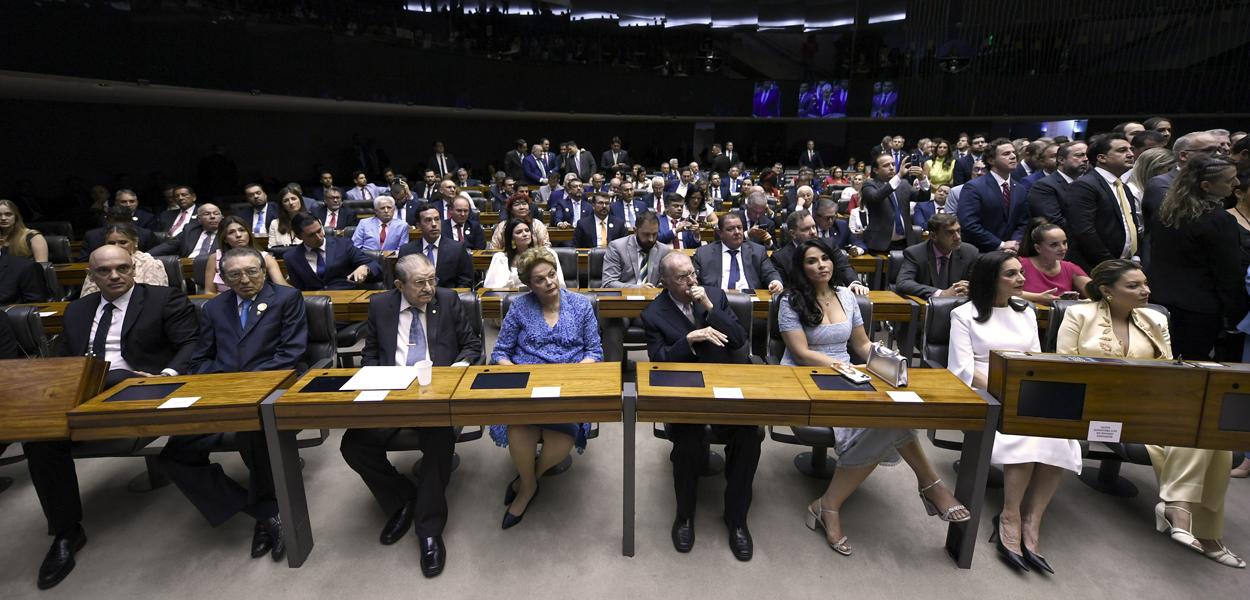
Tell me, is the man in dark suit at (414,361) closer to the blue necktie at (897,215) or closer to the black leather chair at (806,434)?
the black leather chair at (806,434)

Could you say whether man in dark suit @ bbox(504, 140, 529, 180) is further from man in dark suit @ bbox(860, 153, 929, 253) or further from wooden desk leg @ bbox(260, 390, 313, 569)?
wooden desk leg @ bbox(260, 390, 313, 569)

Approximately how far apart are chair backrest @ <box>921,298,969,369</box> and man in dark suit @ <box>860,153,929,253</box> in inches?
92.6

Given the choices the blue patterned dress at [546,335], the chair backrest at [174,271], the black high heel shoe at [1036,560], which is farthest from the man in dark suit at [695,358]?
the chair backrest at [174,271]

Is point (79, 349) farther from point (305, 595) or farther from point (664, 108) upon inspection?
point (664, 108)

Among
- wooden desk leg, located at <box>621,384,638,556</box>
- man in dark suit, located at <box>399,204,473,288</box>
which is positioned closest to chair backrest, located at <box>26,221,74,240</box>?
man in dark suit, located at <box>399,204,473,288</box>

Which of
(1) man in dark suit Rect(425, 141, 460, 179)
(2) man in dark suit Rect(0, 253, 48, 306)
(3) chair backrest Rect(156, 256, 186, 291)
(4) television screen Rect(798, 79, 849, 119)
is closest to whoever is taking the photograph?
(2) man in dark suit Rect(0, 253, 48, 306)

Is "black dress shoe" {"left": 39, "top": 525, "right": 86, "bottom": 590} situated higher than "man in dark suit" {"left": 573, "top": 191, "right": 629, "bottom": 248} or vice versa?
"man in dark suit" {"left": 573, "top": 191, "right": 629, "bottom": 248}

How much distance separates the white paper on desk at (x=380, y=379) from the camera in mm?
2432

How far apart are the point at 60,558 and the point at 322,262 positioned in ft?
8.20

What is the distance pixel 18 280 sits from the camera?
416 centimetres

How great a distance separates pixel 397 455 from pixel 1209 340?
14.5 ft

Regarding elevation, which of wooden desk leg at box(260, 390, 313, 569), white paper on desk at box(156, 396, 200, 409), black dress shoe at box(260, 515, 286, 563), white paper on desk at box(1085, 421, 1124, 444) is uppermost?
white paper on desk at box(156, 396, 200, 409)

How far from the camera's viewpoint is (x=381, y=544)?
8.93 feet

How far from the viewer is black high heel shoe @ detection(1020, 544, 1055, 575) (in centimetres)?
248
